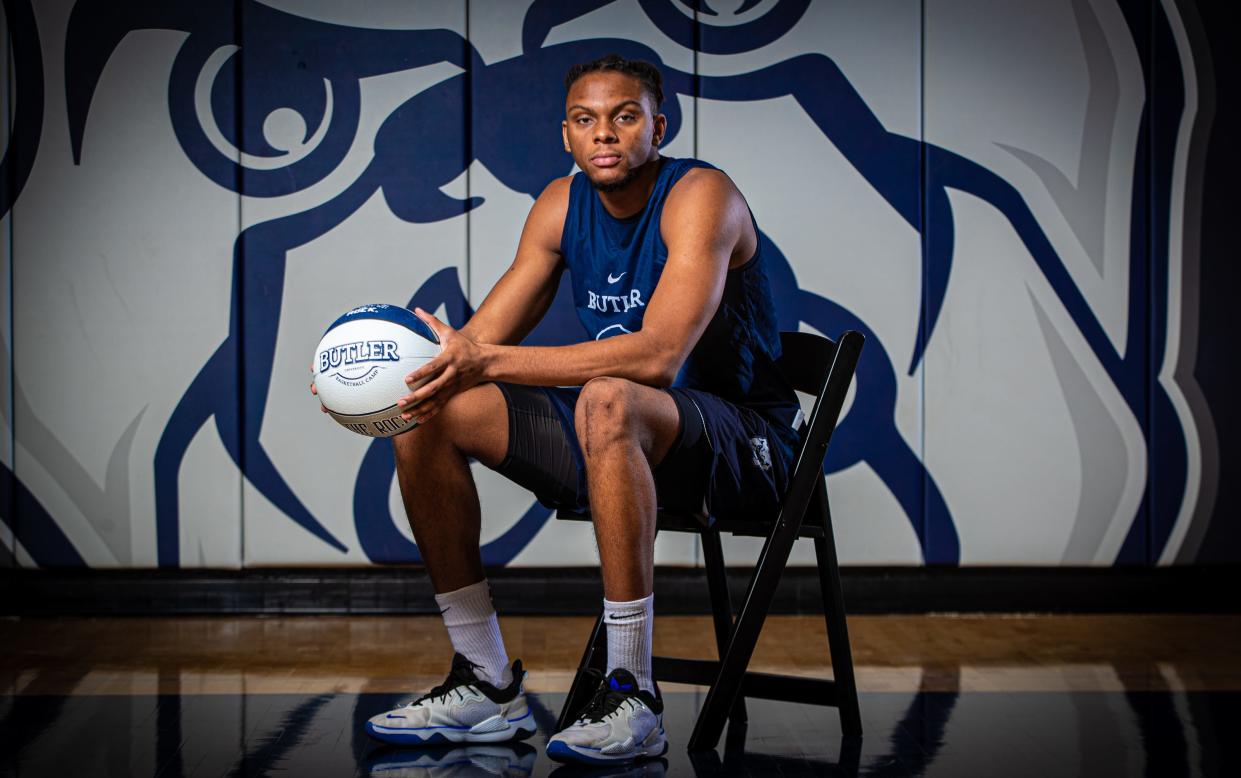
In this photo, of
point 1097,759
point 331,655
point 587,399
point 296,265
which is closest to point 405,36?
point 296,265

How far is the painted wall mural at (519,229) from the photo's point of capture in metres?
3.49

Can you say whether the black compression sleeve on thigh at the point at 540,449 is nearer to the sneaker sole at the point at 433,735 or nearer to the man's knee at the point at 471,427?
the man's knee at the point at 471,427

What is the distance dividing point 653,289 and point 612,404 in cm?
35

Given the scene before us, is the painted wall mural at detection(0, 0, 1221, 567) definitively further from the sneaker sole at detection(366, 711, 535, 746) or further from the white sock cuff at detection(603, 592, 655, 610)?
the white sock cuff at detection(603, 592, 655, 610)

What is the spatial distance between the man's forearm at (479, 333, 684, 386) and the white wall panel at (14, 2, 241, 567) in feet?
6.03

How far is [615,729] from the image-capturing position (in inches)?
71.1

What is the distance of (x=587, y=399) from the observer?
181 cm

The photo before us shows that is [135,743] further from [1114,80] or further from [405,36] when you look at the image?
[1114,80]

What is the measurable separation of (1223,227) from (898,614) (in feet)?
4.97

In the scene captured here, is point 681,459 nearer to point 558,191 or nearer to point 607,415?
point 607,415

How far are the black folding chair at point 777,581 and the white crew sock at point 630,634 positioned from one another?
0.15 metres

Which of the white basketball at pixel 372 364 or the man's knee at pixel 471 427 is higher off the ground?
the white basketball at pixel 372 364

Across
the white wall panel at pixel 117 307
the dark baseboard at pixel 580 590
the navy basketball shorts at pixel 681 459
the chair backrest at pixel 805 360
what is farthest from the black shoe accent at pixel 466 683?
the white wall panel at pixel 117 307

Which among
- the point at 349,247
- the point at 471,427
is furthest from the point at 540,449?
the point at 349,247
